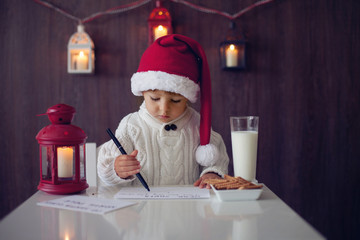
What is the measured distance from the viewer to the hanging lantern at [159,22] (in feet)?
7.60

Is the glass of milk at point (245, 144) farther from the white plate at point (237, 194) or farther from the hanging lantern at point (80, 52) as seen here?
the hanging lantern at point (80, 52)

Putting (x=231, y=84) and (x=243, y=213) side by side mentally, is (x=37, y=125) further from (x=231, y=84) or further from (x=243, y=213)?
(x=243, y=213)

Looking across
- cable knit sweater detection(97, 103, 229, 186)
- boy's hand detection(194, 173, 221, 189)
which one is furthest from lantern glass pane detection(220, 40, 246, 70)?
boy's hand detection(194, 173, 221, 189)

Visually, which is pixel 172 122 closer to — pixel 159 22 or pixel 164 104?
pixel 164 104

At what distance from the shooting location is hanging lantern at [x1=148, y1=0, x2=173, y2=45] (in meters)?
2.32

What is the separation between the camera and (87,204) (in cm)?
95

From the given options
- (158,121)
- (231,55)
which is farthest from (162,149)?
(231,55)

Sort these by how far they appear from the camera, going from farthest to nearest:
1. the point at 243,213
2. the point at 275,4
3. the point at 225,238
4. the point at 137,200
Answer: the point at 275,4 → the point at 137,200 → the point at 243,213 → the point at 225,238

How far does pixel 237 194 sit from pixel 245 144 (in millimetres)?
246

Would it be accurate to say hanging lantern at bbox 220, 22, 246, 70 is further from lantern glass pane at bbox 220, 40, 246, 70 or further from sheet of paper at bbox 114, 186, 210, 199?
sheet of paper at bbox 114, 186, 210, 199

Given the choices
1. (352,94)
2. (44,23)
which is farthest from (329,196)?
(44,23)

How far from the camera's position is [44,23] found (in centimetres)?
243

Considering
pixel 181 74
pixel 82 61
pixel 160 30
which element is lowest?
pixel 181 74

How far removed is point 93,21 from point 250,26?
104 centimetres
